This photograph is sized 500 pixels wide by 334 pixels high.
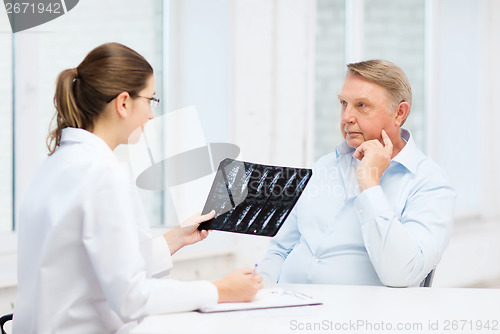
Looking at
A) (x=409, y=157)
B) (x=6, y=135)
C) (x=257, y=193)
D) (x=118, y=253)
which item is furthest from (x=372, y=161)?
(x=6, y=135)

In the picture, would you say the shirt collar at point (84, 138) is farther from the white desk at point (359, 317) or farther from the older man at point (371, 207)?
the older man at point (371, 207)

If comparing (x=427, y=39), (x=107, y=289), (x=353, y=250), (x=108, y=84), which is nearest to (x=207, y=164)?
(x=353, y=250)

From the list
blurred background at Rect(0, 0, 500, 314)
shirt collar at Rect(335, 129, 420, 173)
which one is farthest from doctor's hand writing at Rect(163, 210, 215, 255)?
blurred background at Rect(0, 0, 500, 314)

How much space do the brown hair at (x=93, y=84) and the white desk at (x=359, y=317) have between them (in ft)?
1.60

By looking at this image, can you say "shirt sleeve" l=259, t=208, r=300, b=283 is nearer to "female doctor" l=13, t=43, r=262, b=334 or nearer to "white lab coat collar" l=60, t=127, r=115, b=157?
"female doctor" l=13, t=43, r=262, b=334

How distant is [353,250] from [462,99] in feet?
11.1

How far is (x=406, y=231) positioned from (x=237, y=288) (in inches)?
23.0

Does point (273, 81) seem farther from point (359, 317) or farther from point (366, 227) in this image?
point (359, 317)

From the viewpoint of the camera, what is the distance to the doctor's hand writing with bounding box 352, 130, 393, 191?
6.03 feet

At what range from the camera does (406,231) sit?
174 centimetres

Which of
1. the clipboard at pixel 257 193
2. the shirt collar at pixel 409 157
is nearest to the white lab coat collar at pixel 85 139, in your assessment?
the clipboard at pixel 257 193

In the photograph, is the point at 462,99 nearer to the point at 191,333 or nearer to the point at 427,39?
the point at 427,39

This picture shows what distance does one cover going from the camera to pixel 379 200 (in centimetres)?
178

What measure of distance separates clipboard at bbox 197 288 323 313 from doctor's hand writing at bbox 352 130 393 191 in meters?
0.43
